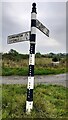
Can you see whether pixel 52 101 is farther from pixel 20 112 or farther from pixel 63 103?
pixel 20 112

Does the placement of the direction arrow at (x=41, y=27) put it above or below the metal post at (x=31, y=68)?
above

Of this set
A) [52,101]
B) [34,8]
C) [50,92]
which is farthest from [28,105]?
[50,92]

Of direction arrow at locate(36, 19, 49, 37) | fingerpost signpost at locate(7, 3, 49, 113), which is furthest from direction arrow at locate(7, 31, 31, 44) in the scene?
direction arrow at locate(36, 19, 49, 37)

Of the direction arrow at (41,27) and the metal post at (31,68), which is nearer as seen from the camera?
the metal post at (31,68)

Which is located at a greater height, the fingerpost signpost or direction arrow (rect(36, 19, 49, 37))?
direction arrow (rect(36, 19, 49, 37))

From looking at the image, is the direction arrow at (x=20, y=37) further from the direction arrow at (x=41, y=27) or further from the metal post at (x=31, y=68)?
the direction arrow at (x=41, y=27)

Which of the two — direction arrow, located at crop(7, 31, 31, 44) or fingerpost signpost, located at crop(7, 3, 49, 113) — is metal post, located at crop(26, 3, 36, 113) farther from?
direction arrow, located at crop(7, 31, 31, 44)

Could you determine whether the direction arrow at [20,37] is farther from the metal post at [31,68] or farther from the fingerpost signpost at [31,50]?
the metal post at [31,68]

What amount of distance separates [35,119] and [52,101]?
1.89m

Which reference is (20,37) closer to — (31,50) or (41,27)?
(31,50)

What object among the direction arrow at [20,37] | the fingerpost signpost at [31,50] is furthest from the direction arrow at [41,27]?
the direction arrow at [20,37]

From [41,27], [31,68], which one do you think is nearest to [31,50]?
[31,68]

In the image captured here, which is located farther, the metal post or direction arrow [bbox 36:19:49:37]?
direction arrow [bbox 36:19:49:37]

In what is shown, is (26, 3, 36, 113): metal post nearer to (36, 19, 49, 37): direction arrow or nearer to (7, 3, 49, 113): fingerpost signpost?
(7, 3, 49, 113): fingerpost signpost
